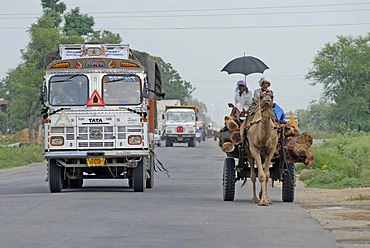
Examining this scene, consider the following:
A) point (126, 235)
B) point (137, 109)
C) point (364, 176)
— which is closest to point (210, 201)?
point (137, 109)

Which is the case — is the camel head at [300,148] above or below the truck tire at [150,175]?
above

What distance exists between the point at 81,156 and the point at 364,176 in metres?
8.97

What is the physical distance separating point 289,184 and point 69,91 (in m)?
5.86

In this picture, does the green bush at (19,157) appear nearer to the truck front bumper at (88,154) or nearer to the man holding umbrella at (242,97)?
the truck front bumper at (88,154)

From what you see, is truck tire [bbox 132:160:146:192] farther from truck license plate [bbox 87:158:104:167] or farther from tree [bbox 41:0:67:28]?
tree [bbox 41:0:67:28]

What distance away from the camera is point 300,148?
661 inches

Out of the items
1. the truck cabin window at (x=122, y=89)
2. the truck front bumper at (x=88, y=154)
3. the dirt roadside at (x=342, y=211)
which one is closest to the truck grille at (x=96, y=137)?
the truck front bumper at (x=88, y=154)

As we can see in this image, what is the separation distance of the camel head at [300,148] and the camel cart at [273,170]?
11 centimetres

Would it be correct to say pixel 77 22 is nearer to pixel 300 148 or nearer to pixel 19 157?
pixel 19 157


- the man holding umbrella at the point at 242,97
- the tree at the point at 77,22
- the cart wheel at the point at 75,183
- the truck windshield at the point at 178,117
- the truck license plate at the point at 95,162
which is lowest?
the cart wheel at the point at 75,183

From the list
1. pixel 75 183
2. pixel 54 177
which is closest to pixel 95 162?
pixel 54 177

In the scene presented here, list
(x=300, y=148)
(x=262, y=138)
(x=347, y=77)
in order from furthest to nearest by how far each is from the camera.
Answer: (x=347, y=77) < (x=300, y=148) < (x=262, y=138)

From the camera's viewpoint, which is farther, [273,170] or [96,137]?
[96,137]

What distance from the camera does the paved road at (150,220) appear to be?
11.1m
